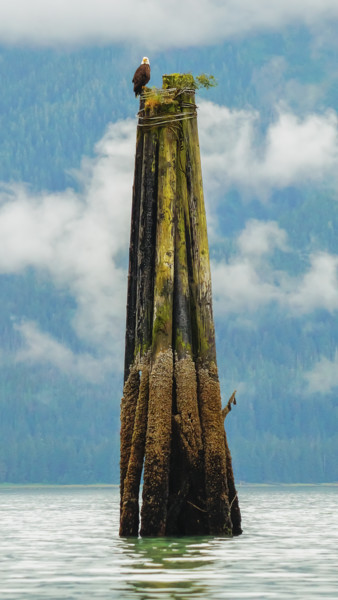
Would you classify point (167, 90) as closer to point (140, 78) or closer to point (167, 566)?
point (140, 78)

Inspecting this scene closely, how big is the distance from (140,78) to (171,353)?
18.2 feet

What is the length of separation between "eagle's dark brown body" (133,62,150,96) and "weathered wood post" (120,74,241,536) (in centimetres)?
58

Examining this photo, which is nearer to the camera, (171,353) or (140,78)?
(171,353)

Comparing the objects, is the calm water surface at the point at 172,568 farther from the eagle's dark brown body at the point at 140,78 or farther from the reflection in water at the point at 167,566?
the eagle's dark brown body at the point at 140,78

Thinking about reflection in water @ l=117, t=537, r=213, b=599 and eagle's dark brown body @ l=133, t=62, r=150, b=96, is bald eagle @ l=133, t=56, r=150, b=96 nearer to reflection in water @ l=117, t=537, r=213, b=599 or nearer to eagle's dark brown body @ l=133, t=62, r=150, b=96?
eagle's dark brown body @ l=133, t=62, r=150, b=96

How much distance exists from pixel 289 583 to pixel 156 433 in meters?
4.10

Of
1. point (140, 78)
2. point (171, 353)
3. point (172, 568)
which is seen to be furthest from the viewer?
point (140, 78)

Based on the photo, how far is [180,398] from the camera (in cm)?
1572

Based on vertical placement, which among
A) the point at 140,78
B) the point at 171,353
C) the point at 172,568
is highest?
the point at 140,78

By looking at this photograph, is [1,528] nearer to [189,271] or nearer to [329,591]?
[189,271]

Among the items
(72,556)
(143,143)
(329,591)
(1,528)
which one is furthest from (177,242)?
(1,528)

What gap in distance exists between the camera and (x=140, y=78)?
17891mm

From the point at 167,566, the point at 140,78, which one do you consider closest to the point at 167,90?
the point at 140,78

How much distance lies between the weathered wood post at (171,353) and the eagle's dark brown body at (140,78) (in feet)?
1.91
